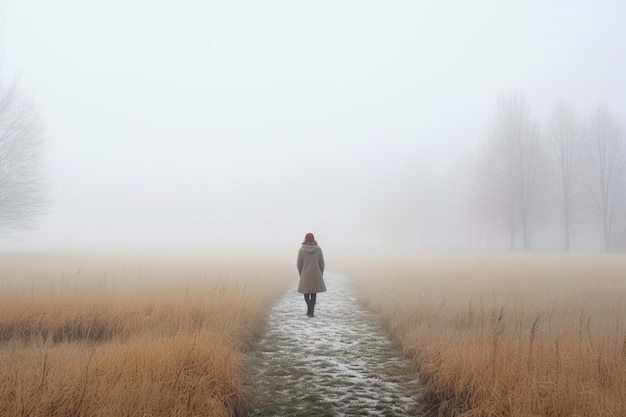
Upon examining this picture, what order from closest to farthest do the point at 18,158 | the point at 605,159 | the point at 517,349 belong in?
1. the point at 517,349
2. the point at 18,158
3. the point at 605,159

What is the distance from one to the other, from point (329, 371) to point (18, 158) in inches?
1104

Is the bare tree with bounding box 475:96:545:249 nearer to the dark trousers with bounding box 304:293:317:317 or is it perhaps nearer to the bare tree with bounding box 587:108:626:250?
the bare tree with bounding box 587:108:626:250

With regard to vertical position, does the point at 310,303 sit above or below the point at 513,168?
below

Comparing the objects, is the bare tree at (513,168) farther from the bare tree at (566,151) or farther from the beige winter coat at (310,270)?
the beige winter coat at (310,270)

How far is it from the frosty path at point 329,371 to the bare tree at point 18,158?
80.8 feet

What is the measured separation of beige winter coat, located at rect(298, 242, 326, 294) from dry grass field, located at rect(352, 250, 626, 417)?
6.23ft

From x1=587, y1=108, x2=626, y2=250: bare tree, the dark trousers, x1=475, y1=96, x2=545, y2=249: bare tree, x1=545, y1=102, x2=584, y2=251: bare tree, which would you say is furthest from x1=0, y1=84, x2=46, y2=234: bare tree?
x1=587, y1=108, x2=626, y2=250: bare tree

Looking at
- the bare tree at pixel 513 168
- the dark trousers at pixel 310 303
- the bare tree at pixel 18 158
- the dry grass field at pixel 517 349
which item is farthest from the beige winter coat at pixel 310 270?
the bare tree at pixel 513 168

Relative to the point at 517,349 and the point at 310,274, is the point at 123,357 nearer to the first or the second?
the point at 517,349

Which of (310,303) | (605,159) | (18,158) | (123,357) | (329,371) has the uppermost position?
(605,159)

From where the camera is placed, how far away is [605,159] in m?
36.7

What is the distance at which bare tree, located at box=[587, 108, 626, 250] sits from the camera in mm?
36438

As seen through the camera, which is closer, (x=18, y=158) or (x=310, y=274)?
(x=310, y=274)

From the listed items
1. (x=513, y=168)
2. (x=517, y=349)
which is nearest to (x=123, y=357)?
(x=517, y=349)
